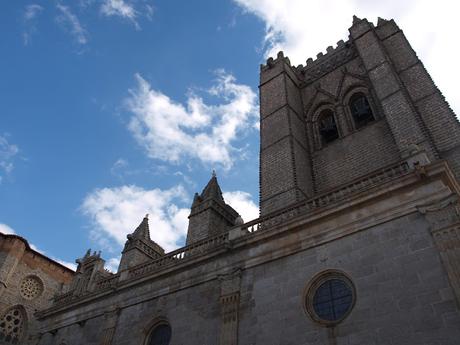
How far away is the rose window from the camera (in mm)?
24797

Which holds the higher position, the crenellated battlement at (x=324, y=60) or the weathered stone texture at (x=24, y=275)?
the crenellated battlement at (x=324, y=60)

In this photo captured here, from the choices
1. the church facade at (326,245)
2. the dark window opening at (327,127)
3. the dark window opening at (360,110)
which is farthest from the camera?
the dark window opening at (327,127)

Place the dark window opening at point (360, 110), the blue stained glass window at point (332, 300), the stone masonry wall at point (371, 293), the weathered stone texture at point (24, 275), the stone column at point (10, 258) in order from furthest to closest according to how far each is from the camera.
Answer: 1. the weathered stone texture at point (24, 275)
2. the stone column at point (10, 258)
3. the dark window opening at point (360, 110)
4. the blue stained glass window at point (332, 300)
5. the stone masonry wall at point (371, 293)

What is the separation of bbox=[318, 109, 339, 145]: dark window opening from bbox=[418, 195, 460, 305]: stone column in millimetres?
9985

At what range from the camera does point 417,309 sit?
7727 mm

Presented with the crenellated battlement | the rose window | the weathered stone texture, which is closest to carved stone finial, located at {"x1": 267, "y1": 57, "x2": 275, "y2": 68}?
the crenellated battlement

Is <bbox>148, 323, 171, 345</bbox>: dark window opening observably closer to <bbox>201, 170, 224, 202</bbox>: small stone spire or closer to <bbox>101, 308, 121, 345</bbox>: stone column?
<bbox>101, 308, 121, 345</bbox>: stone column

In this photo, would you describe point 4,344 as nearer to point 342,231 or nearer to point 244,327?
point 244,327

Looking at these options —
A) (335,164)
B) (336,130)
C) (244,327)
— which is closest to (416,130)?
(335,164)

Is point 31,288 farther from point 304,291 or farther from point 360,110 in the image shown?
point 360,110

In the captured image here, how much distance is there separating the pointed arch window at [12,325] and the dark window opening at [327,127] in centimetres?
2000

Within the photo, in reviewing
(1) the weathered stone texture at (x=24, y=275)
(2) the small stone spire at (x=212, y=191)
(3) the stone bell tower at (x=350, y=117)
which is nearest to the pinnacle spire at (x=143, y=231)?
(2) the small stone spire at (x=212, y=191)

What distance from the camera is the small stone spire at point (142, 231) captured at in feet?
62.9

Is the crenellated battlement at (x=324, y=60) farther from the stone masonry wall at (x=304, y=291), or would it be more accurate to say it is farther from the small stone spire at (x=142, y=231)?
the stone masonry wall at (x=304, y=291)
